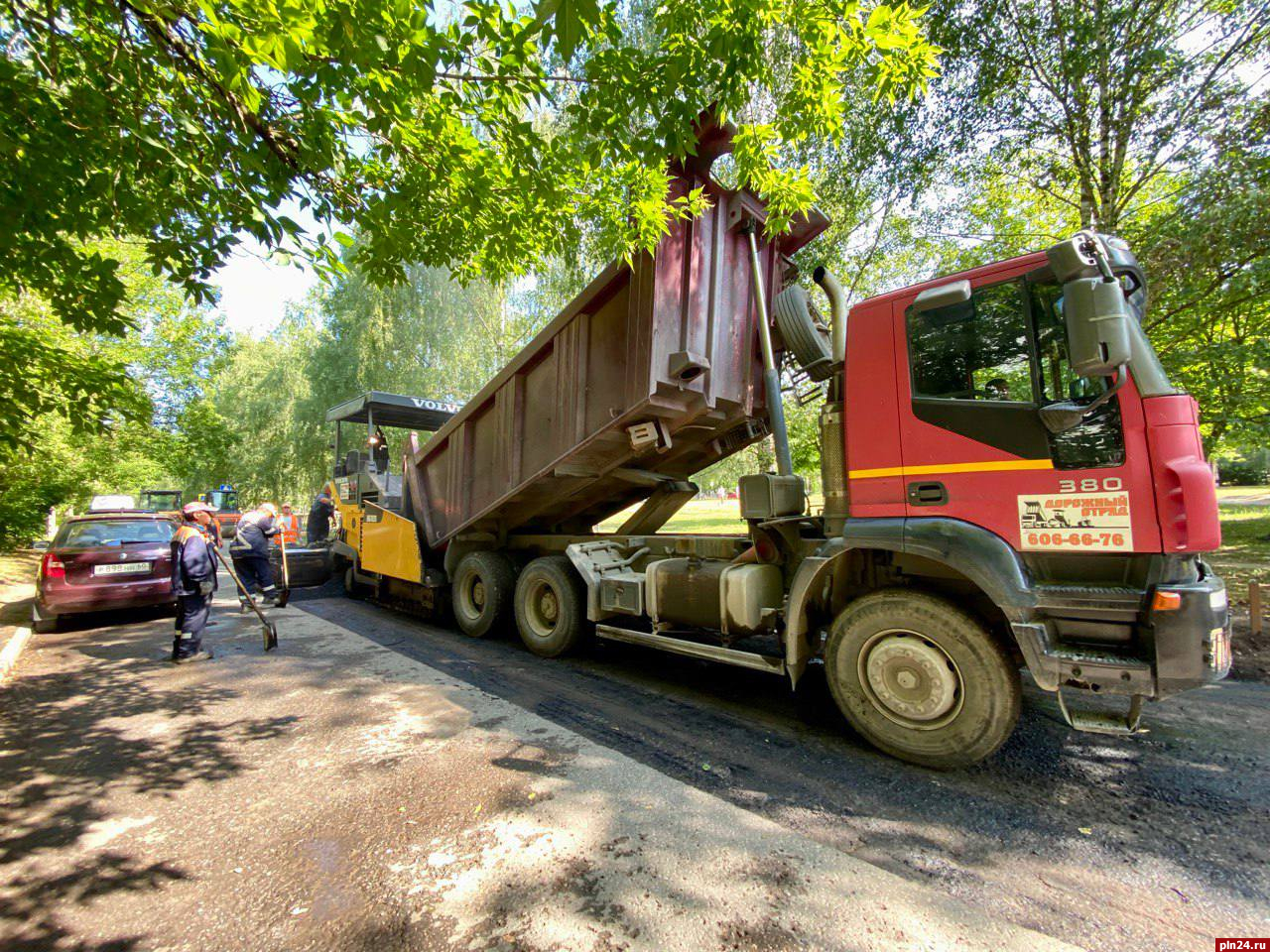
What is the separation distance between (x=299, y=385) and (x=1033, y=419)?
2999cm

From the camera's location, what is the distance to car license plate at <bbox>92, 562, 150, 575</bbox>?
709cm

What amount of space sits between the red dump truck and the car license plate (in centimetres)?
549

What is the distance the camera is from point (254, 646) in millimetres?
6090

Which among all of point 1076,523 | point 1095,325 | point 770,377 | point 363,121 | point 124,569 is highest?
point 363,121

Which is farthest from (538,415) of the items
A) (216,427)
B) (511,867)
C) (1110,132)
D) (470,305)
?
(470,305)

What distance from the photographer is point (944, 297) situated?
306cm

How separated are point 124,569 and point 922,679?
30.4ft

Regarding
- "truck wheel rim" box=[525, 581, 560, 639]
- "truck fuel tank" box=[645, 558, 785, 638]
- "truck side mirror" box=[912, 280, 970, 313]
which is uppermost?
"truck side mirror" box=[912, 280, 970, 313]

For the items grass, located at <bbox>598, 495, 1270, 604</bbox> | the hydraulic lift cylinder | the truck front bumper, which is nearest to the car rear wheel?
grass, located at <bbox>598, 495, 1270, 604</bbox>

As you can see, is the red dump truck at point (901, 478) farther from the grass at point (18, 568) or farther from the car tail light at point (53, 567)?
the grass at point (18, 568)

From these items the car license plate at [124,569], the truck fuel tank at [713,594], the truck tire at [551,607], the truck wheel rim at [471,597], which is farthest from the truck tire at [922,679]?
the car license plate at [124,569]

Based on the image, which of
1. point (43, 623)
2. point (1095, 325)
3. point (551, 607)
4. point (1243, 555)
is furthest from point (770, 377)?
point (1243, 555)

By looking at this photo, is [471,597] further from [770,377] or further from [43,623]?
[43,623]

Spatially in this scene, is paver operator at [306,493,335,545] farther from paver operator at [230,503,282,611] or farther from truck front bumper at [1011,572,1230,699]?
truck front bumper at [1011,572,1230,699]
